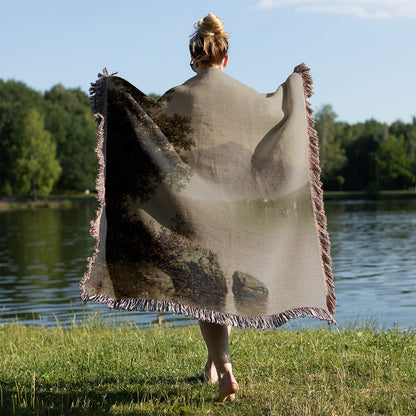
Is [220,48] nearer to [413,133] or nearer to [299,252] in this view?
[299,252]

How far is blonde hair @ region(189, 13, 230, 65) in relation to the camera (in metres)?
3.75

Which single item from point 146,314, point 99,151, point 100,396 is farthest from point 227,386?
point 146,314

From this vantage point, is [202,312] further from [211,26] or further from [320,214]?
[211,26]

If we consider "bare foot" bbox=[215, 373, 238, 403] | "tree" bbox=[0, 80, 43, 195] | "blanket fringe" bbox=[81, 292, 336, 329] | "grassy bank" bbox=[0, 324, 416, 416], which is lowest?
"grassy bank" bbox=[0, 324, 416, 416]

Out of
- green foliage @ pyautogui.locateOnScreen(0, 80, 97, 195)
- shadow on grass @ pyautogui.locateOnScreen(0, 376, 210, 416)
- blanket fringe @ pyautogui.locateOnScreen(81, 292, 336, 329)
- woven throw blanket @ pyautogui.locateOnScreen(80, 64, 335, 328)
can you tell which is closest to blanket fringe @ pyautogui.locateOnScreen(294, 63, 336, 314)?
woven throw blanket @ pyautogui.locateOnScreen(80, 64, 335, 328)

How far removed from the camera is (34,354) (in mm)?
5398

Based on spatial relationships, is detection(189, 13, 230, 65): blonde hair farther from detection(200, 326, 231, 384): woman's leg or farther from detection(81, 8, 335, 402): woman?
detection(200, 326, 231, 384): woman's leg

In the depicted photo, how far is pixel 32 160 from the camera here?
58.9m

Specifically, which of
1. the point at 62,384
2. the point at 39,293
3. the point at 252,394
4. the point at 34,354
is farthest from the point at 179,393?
the point at 39,293

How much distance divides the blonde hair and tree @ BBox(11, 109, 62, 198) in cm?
5666

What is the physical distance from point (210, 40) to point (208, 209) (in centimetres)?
100

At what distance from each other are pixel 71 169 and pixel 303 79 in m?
62.7

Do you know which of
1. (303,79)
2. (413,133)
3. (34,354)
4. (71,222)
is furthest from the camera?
(413,133)

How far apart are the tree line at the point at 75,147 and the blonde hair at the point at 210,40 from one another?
54806 mm
